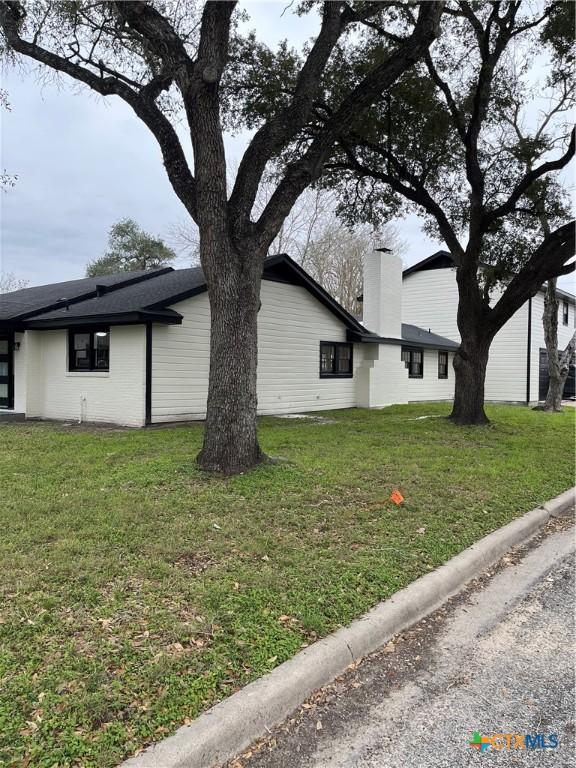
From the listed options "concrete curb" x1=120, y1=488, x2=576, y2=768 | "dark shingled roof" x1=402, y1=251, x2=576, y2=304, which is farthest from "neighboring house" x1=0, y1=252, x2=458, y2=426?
"concrete curb" x1=120, y1=488, x2=576, y2=768

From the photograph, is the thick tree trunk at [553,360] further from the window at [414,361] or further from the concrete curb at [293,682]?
the concrete curb at [293,682]

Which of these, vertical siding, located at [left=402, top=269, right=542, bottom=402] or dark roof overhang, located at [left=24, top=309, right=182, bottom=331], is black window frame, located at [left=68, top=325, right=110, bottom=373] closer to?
dark roof overhang, located at [left=24, top=309, right=182, bottom=331]

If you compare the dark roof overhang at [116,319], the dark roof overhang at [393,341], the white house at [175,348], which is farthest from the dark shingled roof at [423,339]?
the dark roof overhang at [116,319]

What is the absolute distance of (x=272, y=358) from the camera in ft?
45.2

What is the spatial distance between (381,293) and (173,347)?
8.26 m

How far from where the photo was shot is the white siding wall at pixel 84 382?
10992 millimetres

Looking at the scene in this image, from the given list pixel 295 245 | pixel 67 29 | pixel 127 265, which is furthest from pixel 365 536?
pixel 127 265

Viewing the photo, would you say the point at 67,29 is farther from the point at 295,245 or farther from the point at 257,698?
the point at 295,245

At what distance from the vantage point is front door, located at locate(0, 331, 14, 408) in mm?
13289

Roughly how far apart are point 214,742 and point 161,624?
2.84 ft

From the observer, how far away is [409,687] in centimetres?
254

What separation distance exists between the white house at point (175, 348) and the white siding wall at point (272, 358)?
28 mm

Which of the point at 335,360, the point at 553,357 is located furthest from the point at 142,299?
the point at 553,357

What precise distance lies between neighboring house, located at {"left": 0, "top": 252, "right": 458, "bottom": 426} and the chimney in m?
0.04
